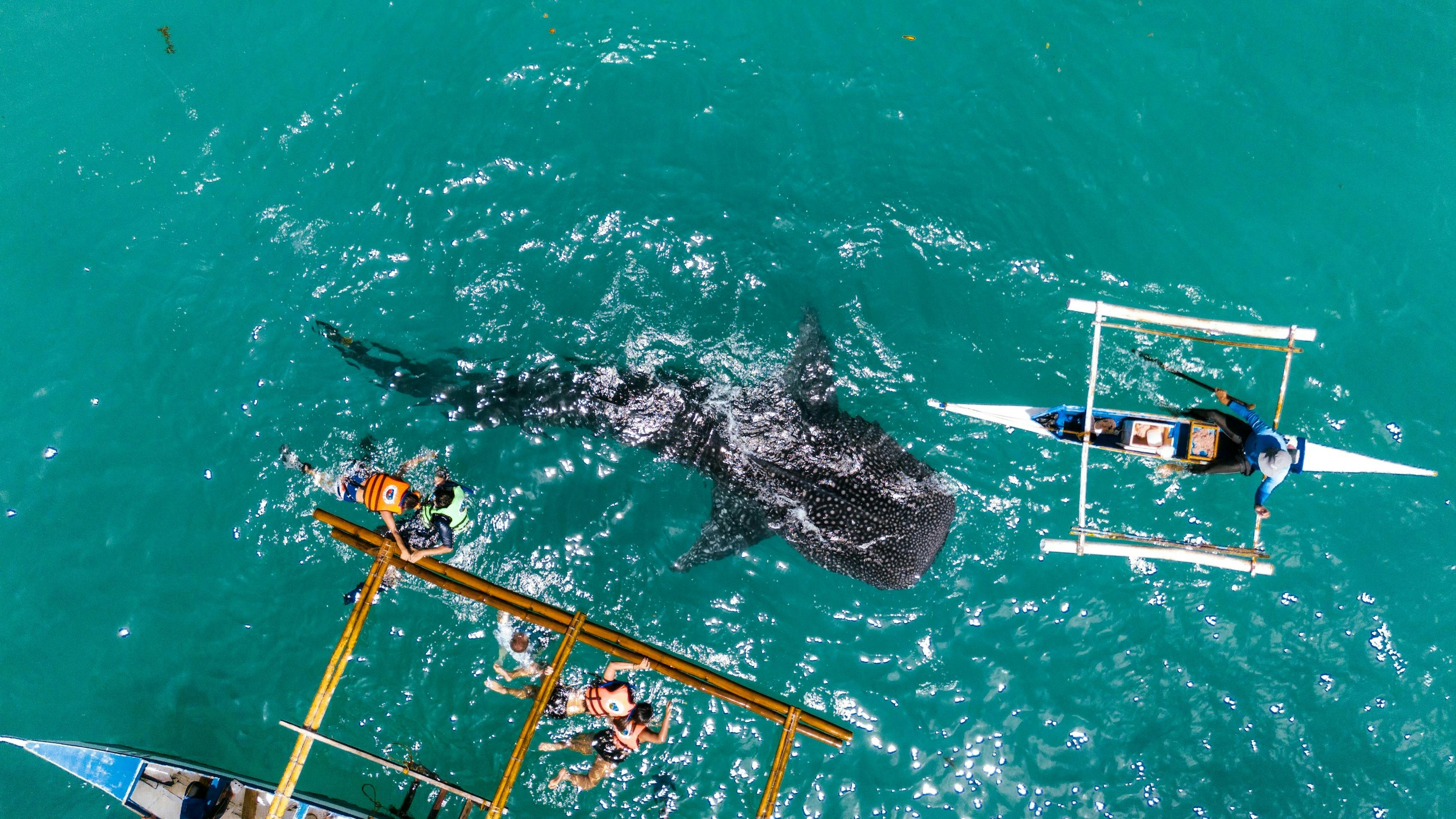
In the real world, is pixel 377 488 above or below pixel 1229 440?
below

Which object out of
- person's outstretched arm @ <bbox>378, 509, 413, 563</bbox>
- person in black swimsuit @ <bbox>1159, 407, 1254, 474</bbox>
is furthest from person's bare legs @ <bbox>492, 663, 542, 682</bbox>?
person in black swimsuit @ <bbox>1159, 407, 1254, 474</bbox>

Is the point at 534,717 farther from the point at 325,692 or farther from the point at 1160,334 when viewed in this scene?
the point at 1160,334

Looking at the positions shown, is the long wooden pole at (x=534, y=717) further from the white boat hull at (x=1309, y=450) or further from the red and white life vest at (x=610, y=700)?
the white boat hull at (x=1309, y=450)

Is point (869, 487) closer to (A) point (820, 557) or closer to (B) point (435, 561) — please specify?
(A) point (820, 557)

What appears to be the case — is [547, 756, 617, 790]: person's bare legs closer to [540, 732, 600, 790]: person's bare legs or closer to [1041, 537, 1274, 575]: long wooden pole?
[540, 732, 600, 790]: person's bare legs

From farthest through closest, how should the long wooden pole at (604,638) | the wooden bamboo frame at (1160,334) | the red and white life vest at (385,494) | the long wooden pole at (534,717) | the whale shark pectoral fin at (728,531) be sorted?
the whale shark pectoral fin at (728,531)
the wooden bamboo frame at (1160,334)
the red and white life vest at (385,494)
the long wooden pole at (604,638)
the long wooden pole at (534,717)

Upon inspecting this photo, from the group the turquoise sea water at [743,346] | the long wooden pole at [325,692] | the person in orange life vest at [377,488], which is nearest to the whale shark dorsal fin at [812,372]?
the turquoise sea water at [743,346]

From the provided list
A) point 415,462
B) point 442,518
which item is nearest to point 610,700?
point 442,518
